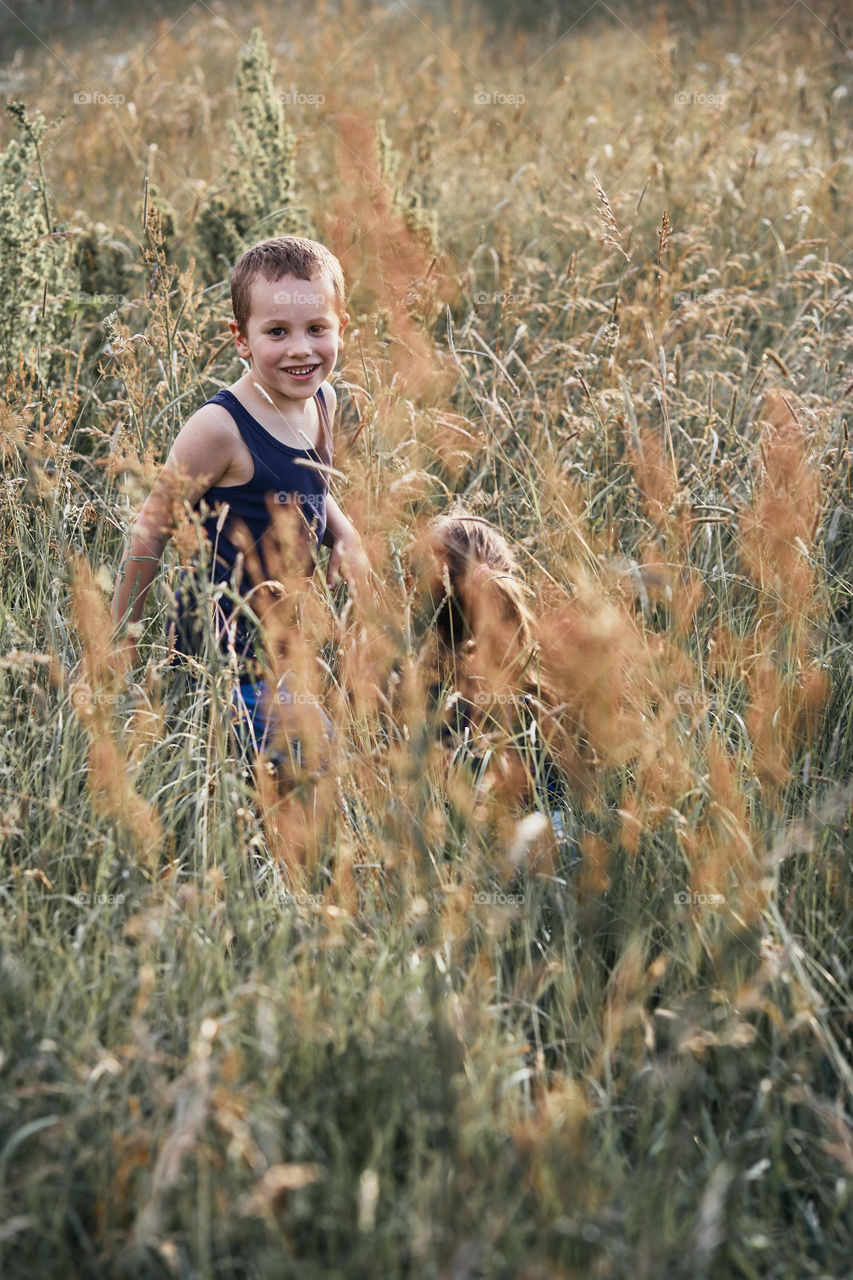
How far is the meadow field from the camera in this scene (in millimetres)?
1177

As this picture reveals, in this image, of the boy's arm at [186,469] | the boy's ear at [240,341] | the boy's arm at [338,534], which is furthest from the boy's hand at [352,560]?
the boy's ear at [240,341]

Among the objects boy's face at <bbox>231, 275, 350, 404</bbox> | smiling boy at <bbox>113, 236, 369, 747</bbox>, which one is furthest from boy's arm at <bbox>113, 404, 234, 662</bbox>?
boy's face at <bbox>231, 275, 350, 404</bbox>

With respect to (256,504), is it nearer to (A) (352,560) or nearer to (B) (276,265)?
(A) (352,560)

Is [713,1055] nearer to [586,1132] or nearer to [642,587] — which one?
[586,1132]

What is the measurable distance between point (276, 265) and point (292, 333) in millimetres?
136

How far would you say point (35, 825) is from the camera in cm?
178

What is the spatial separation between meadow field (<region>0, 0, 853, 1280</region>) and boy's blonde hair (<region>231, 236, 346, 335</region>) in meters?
0.15

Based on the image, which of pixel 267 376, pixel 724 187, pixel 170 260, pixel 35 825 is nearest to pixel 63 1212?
pixel 35 825

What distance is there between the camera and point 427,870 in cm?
156

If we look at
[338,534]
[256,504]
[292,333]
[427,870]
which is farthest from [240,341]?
[427,870]

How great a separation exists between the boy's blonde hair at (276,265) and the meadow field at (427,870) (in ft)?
0.49

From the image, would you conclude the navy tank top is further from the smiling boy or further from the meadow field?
the meadow field

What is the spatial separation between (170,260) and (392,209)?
947 millimetres

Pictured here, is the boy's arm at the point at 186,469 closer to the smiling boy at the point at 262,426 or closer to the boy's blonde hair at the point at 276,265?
the smiling boy at the point at 262,426
